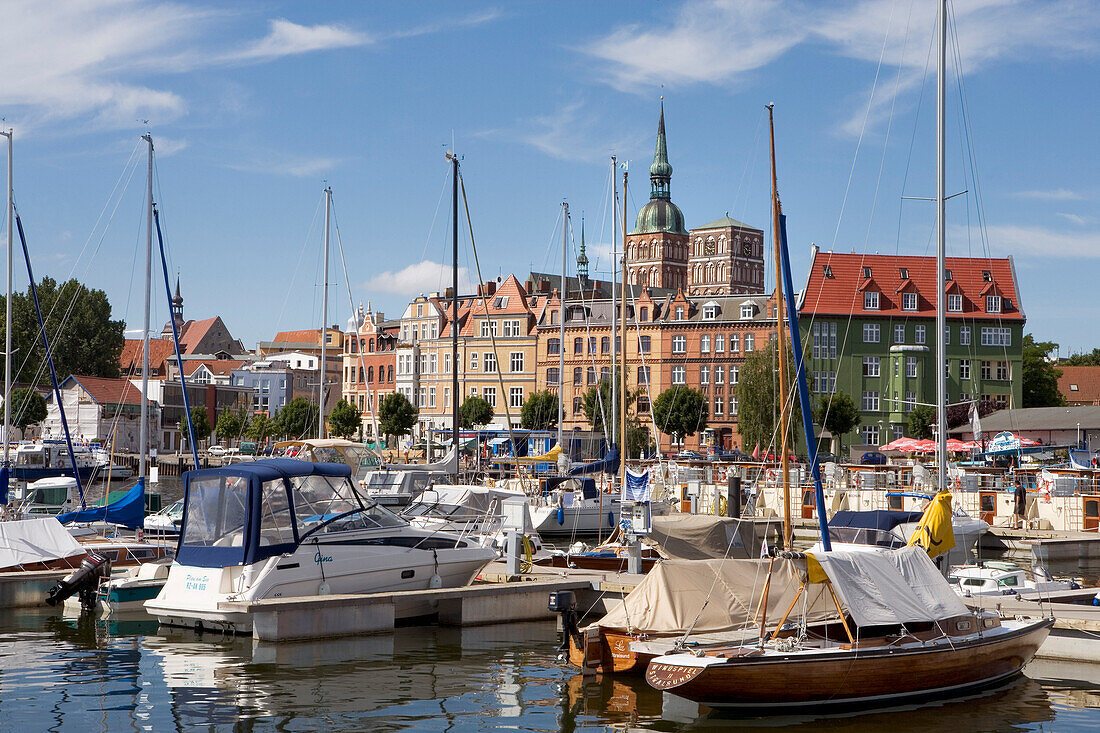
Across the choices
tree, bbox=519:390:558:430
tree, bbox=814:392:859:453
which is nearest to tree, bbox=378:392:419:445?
tree, bbox=519:390:558:430

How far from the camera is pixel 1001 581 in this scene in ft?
80.6

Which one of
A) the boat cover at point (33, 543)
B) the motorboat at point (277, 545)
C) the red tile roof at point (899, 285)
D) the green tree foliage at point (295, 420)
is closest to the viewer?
the motorboat at point (277, 545)

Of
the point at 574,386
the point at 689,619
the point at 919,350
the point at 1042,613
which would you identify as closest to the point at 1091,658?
the point at 1042,613

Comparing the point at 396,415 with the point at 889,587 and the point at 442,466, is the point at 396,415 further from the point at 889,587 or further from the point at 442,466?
the point at 889,587

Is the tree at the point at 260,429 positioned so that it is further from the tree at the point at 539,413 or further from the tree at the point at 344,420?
the tree at the point at 539,413

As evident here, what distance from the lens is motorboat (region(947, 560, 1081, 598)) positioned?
2419cm

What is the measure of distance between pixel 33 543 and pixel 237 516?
7411mm

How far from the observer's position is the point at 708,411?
94500 millimetres

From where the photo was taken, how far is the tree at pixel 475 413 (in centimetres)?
9438

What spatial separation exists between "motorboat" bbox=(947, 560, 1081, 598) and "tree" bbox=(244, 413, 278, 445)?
84649 mm

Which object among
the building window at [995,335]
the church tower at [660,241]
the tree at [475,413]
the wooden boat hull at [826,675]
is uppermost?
the church tower at [660,241]

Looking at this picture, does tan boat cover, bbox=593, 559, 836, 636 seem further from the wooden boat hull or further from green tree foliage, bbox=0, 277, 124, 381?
green tree foliage, bbox=0, 277, 124, 381

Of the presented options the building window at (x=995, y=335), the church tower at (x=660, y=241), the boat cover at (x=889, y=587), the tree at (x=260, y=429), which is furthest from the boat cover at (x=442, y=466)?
the church tower at (x=660, y=241)

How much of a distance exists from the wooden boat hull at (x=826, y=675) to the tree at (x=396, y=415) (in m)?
77.6
